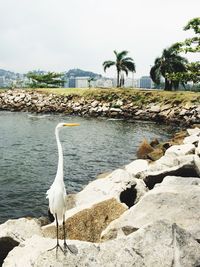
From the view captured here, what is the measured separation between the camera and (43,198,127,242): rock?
10.8 m

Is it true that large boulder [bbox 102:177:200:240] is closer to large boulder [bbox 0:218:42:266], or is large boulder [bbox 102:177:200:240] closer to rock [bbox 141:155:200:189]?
large boulder [bbox 0:218:42:266]

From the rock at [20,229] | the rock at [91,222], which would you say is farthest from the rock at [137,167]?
the rock at [20,229]

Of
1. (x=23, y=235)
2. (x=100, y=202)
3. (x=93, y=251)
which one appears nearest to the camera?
(x=93, y=251)

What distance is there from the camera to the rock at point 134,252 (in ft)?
→ 25.0

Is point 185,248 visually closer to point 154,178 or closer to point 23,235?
point 23,235

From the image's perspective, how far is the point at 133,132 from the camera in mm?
44781

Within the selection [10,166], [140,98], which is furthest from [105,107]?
[10,166]

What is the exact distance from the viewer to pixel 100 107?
222 ft

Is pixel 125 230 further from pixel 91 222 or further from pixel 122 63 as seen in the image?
pixel 122 63

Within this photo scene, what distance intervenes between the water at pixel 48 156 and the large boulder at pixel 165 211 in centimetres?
696

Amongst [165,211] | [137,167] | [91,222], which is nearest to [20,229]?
[91,222]

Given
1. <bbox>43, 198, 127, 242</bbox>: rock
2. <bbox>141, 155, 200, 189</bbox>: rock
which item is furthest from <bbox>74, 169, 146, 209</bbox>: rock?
<bbox>43, 198, 127, 242</bbox>: rock

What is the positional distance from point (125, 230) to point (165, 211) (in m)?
1.23

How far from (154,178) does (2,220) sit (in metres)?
6.42
